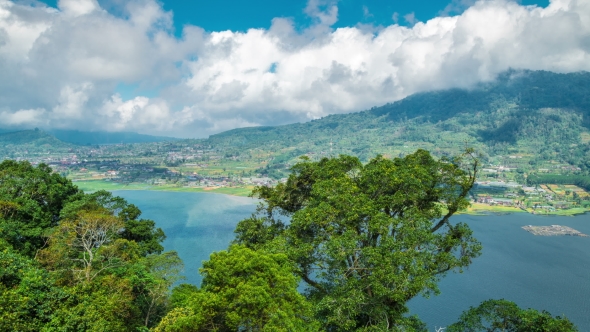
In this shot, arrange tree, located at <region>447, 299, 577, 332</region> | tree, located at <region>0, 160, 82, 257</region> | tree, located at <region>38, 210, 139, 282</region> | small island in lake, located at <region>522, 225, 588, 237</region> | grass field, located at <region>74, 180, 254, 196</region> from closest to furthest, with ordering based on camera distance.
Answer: tree, located at <region>447, 299, 577, 332</region>, tree, located at <region>38, 210, 139, 282</region>, tree, located at <region>0, 160, 82, 257</region>, small island in lake, located at <region>522, 225, 588, 237</region>, grass field, located at <region>74, 180, 254, 196</region>

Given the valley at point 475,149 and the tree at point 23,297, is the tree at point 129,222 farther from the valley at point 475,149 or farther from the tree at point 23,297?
the valley at point 475,149

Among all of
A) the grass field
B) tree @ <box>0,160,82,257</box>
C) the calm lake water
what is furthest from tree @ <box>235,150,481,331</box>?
the grass field

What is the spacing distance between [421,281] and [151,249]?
1433 centimetres

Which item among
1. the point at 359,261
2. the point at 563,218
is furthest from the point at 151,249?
the point at 563,218

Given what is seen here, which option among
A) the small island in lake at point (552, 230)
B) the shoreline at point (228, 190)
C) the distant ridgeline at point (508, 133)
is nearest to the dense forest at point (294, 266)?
the small island in lake at point (552, 230)

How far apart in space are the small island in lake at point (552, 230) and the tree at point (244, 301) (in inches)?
2090

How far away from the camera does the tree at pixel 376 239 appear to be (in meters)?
9.77

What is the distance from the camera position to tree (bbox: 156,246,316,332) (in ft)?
26.4

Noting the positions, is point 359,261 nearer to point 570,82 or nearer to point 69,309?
point 69,309

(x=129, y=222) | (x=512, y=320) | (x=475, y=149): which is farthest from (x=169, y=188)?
(x=512, y=320)

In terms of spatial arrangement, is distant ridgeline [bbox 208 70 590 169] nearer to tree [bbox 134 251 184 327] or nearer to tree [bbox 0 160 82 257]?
tree [bbox 0 160 82 257]

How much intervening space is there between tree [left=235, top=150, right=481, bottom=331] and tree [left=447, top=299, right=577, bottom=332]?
141cm

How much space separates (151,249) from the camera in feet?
61.1

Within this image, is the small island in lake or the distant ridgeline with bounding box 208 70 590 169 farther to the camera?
the distant ridgeline with bounding box 208 70 590 169
